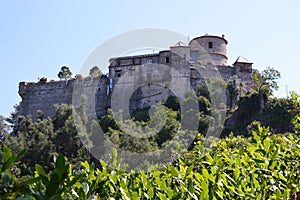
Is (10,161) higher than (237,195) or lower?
higher

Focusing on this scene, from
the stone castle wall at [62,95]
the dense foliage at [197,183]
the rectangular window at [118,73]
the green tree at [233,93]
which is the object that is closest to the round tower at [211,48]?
the green tree at [233,93]

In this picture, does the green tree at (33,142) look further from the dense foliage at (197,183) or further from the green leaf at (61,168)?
the green leaf at (61,168)

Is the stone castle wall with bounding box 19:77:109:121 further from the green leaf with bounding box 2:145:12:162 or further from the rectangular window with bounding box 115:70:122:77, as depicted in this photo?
the green leaf with bounding box 2:145:12:162

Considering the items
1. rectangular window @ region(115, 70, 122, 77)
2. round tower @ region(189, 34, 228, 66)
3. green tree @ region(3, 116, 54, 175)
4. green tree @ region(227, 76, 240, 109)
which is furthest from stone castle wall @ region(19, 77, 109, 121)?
green tree @ region(227, 76, 240, 109)

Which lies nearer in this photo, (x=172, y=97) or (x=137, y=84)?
(x=172, y=97)

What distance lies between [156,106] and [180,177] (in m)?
28.4

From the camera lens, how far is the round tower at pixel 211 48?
3531cm

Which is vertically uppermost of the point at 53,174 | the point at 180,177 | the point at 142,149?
the point at 53,174

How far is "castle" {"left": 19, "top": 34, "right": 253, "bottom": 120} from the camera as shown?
107 feet

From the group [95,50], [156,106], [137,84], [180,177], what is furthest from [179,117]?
[180,177]

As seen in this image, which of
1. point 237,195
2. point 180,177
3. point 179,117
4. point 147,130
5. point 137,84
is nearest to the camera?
point 237,195

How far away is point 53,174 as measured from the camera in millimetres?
745

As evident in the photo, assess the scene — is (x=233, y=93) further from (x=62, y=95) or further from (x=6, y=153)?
(x=6, y=153)

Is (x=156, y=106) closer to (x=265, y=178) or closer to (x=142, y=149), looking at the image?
(x=142, y=149)
